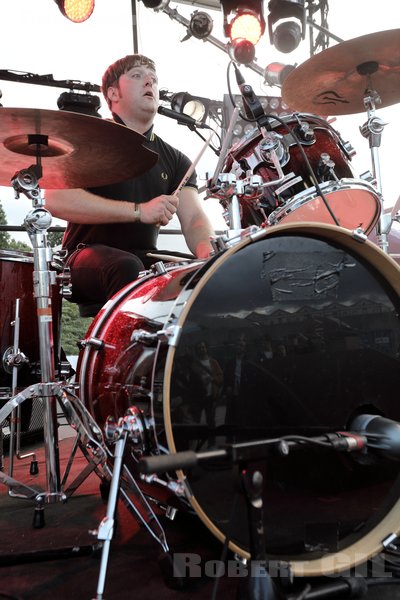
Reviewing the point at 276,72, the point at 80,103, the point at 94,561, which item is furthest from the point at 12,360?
the point at 276,72

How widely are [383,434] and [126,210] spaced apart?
1.25 meters

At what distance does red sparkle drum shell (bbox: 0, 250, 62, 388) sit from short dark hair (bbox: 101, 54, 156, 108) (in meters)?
0.90

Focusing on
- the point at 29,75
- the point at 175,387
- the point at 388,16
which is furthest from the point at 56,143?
the point at 388,16

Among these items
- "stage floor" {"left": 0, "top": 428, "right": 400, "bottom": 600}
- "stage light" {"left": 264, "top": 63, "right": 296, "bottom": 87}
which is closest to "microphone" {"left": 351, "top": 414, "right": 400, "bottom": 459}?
"stage floor" {"left": 0, "top": 428, "right": 400, "bottom": 600}

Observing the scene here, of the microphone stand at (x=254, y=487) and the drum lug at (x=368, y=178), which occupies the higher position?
the drum lug at (x=368, y=178)

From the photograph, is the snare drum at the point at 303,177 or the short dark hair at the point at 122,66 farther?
the short dark hair at the point at 122,66

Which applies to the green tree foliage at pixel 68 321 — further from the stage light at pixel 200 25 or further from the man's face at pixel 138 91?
the stage light at pixel 200 25

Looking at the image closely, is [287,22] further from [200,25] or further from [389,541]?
[389,541]

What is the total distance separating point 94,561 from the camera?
47.7 inches

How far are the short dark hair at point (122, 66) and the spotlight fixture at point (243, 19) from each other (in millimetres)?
1588

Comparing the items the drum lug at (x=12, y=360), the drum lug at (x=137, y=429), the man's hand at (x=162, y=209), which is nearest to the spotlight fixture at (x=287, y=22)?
the man's hand at (x=162, y=209)

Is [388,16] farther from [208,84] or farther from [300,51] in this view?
[208,84]

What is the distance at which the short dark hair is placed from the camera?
2.30 m

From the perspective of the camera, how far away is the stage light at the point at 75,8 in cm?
338
